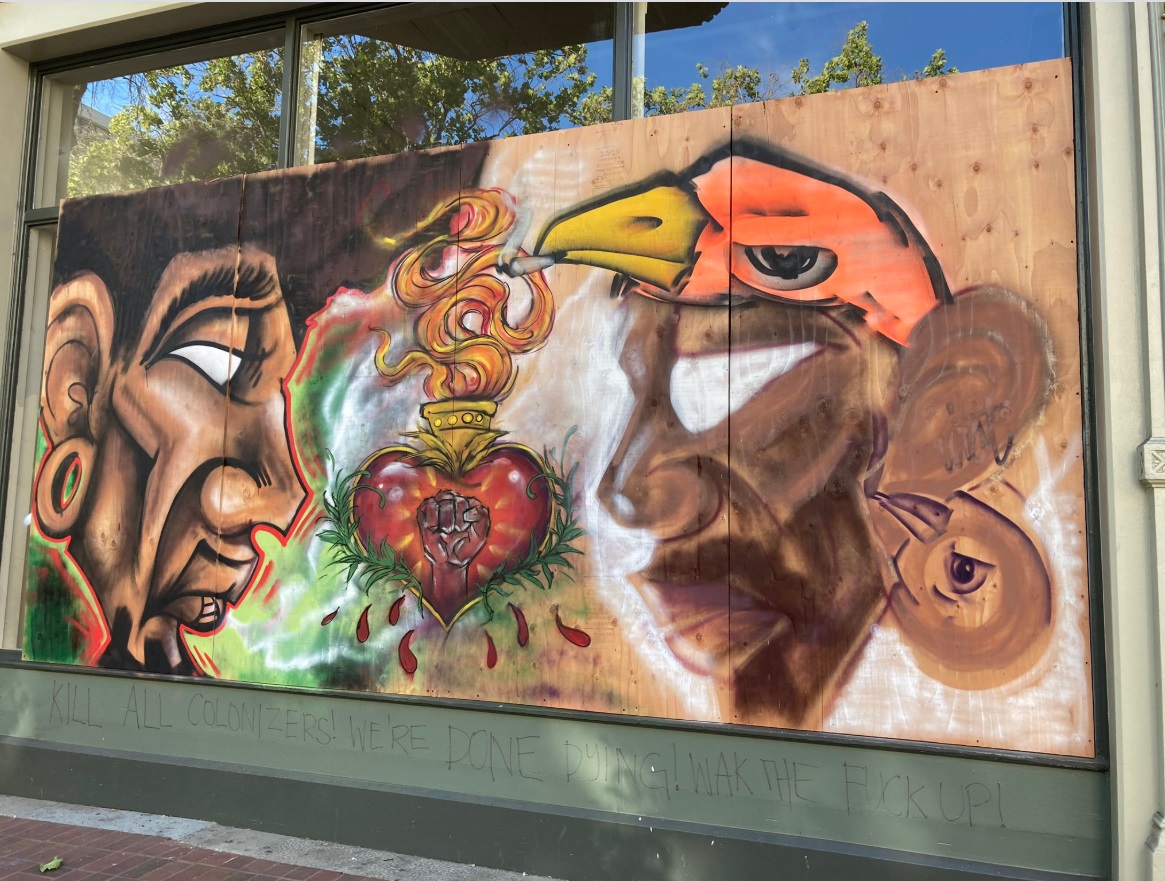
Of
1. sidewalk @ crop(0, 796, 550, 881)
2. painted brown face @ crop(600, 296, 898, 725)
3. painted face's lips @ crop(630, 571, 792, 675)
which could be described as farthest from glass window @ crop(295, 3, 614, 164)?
sidewalk @ crop(0, 796, 550, 881)

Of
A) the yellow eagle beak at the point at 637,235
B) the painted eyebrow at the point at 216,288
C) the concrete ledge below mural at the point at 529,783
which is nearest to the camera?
the concrete ledge below mural at the point at 529,783

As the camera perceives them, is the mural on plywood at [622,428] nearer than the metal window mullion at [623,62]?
Yes

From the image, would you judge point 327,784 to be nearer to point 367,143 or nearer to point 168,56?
point 367,143

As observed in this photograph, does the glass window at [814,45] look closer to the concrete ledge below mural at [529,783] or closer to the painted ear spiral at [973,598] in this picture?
the painted ear spiral at [973,598]

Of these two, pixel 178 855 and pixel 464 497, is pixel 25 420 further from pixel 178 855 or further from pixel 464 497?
pixel 464 497

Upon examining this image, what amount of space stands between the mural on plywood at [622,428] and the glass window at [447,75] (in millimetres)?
397

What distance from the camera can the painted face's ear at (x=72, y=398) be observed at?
223 inches

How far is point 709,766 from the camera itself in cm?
416

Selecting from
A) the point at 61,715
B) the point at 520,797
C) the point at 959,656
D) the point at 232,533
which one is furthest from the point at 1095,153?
the point at 61,715

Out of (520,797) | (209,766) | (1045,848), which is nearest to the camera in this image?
(1045,848)

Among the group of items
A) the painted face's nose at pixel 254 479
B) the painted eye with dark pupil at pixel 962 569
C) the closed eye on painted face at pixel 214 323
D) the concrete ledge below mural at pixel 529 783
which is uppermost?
the closed eye on painted face at pixel 214 323

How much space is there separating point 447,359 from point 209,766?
108 inches

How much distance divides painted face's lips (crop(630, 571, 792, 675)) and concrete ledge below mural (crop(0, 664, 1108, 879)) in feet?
1.23

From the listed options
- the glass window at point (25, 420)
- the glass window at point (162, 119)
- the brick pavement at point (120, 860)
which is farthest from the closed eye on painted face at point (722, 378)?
the glass window at point (25, 420)
